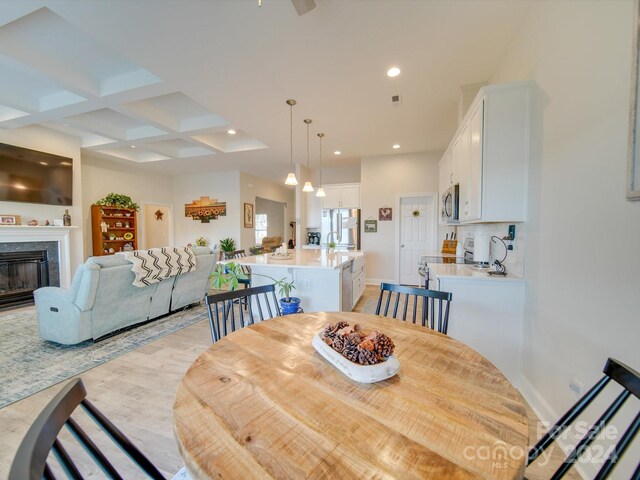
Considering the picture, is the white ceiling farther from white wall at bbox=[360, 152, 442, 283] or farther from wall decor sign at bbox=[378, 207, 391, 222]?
wall decor sign at bbox=[378, 207, 391, 222]

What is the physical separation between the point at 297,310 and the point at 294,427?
219cm

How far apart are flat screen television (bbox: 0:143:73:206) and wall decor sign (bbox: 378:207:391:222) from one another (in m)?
6.29

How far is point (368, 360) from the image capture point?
0.96 meters

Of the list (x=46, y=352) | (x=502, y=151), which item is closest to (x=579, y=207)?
(x=502, y=151)

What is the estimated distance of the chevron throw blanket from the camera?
3.06m

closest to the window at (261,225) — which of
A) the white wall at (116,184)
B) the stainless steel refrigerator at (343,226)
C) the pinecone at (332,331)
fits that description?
the white wall at (116,184)

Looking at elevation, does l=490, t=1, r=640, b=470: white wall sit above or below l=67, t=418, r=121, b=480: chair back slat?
above

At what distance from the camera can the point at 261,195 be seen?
8523 millimetres

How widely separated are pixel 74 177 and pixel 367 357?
6.77m

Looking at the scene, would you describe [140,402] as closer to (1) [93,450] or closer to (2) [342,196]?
(1) [93,450]

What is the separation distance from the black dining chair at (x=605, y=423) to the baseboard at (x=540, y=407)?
1.05m

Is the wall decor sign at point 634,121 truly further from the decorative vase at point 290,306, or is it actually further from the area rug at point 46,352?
the area rug at point 46,352

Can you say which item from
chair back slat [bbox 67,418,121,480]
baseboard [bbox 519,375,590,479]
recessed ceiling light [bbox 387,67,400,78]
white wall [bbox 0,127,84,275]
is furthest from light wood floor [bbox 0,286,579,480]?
white wall [bbox 0,127,84,275]

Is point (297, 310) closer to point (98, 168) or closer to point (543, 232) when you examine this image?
point (543, 232)
